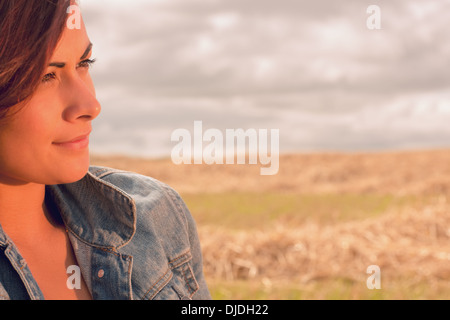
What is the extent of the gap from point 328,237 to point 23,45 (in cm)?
552

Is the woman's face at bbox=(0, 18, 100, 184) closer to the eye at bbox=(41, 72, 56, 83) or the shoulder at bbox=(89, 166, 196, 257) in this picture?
the eye at bbox=(41, 72, 56, 83)

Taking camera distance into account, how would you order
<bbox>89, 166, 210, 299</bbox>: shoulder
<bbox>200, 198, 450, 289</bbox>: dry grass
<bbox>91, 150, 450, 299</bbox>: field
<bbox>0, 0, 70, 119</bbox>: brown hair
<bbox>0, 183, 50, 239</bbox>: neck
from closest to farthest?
<bbox>0, 0, 70, 119</bbox>: brown hair → <bbox>0, 183, 50, 239</bbox>: neck → <bbox>89, 166, 210, 299</bbox>: shoulder → <bbox>91, 150, 450, 299</bbox>: field → <bbox>200, 198, 450, 289</bbox>: dry grass

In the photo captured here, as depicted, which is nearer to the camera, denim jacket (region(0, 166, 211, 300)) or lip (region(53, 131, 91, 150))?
lip (region(53, 131, 91, 150))

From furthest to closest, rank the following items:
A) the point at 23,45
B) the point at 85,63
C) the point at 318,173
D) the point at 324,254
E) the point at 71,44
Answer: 1. the point at 318,173
2. the point at 324,254
3. the point at 85,63
4. the point at 71,44
5. the point at 23,45

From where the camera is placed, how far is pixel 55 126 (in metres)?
1.48

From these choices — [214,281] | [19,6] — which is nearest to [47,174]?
[19,6]

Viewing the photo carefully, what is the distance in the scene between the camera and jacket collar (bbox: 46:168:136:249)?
1.77 m

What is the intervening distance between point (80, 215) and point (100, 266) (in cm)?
21

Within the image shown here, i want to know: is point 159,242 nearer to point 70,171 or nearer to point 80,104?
point 70,171

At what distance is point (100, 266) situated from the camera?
1751 millimetres

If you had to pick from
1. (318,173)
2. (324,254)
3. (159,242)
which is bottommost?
(324,254)

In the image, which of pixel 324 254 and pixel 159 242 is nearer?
pixel 159 242

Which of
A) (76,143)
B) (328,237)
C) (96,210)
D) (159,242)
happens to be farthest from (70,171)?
(328,237)

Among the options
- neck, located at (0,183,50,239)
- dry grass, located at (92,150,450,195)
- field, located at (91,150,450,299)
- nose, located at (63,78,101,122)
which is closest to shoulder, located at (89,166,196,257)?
neck, located at (0,183,50,239)
